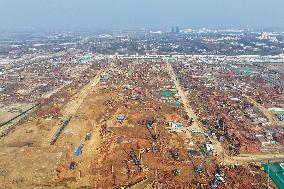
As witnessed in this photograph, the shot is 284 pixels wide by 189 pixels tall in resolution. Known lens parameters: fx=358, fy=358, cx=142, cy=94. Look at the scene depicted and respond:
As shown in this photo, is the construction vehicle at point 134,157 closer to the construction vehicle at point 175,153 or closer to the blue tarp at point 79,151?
the construction vehicle at point 175,153

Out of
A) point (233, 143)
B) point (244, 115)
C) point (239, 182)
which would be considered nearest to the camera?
point (239, 182)

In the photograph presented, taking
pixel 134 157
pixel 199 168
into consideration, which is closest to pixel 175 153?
pixel 199 168

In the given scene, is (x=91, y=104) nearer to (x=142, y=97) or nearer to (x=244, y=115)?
(x=142, y=97)

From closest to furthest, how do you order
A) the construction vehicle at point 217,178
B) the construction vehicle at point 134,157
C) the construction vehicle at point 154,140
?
the construction vehicle at point 217,178 → the construction vehicle at point 134,157 → the construction vehicle at point 154,140

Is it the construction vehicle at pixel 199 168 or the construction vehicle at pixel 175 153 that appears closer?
the construction vehicle at pixel 199 168

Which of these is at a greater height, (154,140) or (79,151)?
(154,140)

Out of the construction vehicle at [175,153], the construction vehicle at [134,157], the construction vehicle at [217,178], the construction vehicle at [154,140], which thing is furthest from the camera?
the construction vehicle at [154,140]

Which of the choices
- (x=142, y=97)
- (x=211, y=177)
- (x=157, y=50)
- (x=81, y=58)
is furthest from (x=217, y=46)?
(x=211, y=177)

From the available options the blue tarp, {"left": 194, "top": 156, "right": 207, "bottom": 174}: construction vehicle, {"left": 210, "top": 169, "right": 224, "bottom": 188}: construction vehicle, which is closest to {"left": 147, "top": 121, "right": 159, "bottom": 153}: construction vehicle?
{"left": 194, "top": 156, "right": 207, "bottom": 174}: construction vehicle

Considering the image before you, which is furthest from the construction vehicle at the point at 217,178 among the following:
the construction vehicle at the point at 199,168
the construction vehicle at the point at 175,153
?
the construction vehicle at the point at 175,153

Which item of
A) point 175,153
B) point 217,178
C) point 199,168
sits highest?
point 175,153

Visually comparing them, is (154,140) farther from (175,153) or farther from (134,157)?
(134,157)
